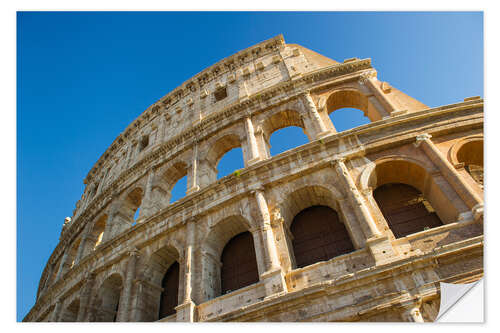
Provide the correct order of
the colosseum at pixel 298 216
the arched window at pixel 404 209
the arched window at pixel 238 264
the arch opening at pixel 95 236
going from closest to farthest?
the colosseum at pixel 298 216 → the arched window at pixel 404 209 → the arched window at pixel 238 264 → the arch opening at pixel 95 236

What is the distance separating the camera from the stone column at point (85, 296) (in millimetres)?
10125

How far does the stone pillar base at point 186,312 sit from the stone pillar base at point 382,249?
445 centimetres

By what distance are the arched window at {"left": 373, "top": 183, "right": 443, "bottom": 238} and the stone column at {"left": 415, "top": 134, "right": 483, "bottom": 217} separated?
39.3 inches

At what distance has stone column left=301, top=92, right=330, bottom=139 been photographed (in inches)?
397

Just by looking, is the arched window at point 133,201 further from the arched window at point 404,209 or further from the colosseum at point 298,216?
the arched window at point 404,209

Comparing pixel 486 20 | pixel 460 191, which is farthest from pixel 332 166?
pixel 486 20

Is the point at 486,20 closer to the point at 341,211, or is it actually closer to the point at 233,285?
the point at 341,211

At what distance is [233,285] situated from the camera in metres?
8.66

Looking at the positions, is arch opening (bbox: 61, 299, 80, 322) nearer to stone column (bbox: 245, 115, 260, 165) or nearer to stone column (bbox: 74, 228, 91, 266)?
stone column (bbox: 74, 228, 91, 266)

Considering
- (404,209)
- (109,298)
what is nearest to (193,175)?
(109,298)

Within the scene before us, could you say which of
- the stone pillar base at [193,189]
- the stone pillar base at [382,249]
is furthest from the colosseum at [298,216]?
the stone pillar base at [193,189]

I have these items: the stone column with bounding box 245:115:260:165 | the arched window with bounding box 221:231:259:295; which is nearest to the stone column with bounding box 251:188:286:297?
the arched window with bounding box 221:231:259:295

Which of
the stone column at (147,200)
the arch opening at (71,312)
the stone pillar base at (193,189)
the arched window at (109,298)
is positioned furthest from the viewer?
the stone column at (147,200)

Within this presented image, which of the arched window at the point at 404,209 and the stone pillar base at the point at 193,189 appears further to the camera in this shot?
the stone pillar base at the point at 193,189
